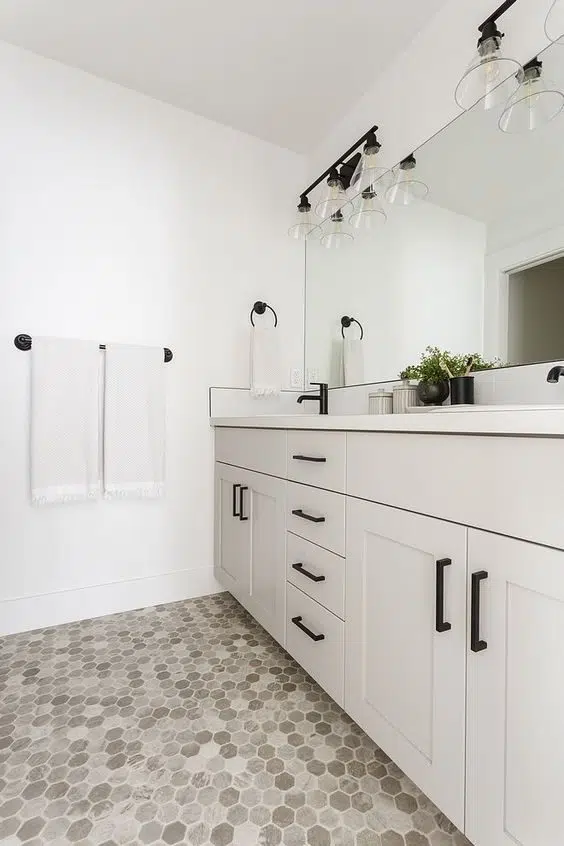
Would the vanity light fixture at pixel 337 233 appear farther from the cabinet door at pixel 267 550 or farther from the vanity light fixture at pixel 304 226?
the cabinet door at pixel 267 550

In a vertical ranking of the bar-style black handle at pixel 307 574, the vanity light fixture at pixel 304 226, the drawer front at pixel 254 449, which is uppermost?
the vanity light fixture at pixel 304 226

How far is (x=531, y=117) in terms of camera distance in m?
1.29

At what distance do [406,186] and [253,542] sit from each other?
1.52 m

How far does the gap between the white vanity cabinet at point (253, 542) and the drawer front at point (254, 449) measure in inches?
1.3

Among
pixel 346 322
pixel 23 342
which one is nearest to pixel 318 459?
pixel 346 322

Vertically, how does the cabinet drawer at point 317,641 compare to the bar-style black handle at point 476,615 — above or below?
below

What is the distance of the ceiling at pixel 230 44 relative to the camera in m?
1.60

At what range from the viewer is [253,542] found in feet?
5.67

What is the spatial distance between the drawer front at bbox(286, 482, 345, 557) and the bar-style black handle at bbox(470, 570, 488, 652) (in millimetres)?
431

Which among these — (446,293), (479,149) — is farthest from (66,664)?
(479,149)

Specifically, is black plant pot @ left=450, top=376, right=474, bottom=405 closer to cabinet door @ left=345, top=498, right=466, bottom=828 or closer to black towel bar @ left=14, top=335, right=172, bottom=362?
cabinet door @ left=345, top=498, right=466, bottom=828

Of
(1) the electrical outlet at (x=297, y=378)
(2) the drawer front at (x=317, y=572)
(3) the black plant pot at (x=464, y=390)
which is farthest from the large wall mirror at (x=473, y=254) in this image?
(2) the drawer front at (x=317, y=572)

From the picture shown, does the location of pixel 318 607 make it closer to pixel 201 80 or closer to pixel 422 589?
pixel 422 589

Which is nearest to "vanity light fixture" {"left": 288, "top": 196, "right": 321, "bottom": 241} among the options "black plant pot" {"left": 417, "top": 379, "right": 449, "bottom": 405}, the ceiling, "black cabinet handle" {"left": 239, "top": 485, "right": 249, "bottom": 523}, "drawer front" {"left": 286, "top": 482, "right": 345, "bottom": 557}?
the ceiling
